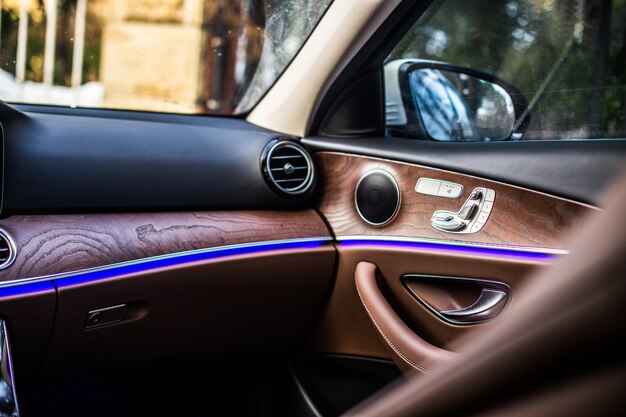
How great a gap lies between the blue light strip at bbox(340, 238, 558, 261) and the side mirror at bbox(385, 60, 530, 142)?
0.40 m

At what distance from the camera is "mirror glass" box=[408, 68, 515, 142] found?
2.21 meters

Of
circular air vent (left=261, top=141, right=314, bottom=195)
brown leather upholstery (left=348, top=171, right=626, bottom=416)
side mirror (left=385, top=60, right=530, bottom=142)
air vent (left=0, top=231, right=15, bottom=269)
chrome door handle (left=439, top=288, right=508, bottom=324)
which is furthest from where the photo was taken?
circular air vent (left=261, top=141, right=314, bottom=195)

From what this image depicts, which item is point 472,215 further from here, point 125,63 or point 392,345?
point 125,63

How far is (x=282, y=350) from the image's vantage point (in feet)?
8.07

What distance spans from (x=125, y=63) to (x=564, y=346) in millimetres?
3285

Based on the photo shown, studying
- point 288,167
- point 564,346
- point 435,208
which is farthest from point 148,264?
point 564,346

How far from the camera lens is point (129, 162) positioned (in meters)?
2.08

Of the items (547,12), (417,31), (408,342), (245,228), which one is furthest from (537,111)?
(245,228)

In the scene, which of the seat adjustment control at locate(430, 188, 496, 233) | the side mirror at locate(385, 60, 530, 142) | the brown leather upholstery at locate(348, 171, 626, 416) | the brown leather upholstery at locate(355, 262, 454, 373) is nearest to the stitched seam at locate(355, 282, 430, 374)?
the brown leather upholstery at locate(355, 262, 454, 373)

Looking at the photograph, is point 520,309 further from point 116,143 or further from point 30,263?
point 116,143

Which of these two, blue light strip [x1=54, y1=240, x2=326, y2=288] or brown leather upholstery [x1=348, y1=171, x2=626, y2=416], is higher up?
brown leather upholstery [x1=348, y1=171, x2=626, y2=416]

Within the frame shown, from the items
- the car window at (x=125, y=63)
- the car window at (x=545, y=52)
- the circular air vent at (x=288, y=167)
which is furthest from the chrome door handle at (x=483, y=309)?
the car window at (x=125, y=63)

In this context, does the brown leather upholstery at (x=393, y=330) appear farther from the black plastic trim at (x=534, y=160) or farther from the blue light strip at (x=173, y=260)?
the black plastic trim at (x=534, y=160)

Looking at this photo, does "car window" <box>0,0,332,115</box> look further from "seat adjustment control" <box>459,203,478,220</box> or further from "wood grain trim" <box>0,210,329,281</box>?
"seat adjustment control" <box>459,203,478,220</box>
